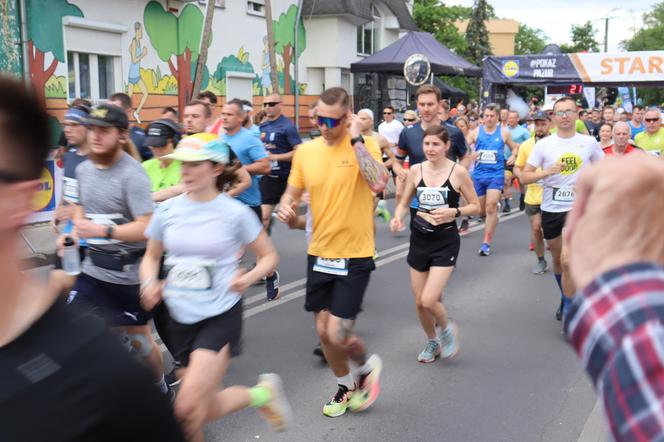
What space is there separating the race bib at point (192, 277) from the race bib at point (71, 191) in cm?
110

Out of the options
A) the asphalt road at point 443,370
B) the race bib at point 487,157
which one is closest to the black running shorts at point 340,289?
the asphalt road at point 443,370

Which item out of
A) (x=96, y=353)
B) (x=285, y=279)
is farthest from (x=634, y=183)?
(x=285, y=279)

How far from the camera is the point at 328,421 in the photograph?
4668 millimetres

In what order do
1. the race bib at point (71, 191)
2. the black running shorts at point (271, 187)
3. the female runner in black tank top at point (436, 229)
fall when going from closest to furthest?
1. the race bib at point (71, 191)
2. the female runner in black tank top at point (436, 229)
3. the black running shorts at point (271, 187)

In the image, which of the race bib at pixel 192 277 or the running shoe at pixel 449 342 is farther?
the running shoe at pixel 449 342

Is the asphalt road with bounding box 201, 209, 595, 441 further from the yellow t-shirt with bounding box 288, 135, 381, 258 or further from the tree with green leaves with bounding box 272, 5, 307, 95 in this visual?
the tree with green leaves with bounding box 272, 5, 307, 95

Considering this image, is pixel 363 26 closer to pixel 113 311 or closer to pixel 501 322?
pixel 501 322

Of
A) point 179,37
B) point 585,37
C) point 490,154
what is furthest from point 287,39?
point 585,37

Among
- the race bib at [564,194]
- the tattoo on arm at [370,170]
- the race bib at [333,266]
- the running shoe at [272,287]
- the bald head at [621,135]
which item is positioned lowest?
the running shoe at [272,287]

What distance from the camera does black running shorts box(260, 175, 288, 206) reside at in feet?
29.3

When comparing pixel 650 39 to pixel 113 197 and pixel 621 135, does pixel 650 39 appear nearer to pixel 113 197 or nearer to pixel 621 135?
pixel 621 135

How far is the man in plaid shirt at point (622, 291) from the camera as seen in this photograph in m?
0.91

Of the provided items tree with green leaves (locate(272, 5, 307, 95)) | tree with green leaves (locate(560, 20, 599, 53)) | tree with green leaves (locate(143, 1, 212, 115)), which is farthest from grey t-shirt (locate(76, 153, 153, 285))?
tree with green leaves (locate(560, 20, 599, 53))

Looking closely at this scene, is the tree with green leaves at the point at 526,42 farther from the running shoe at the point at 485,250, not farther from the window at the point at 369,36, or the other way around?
the running shoe at the point at 485,250
